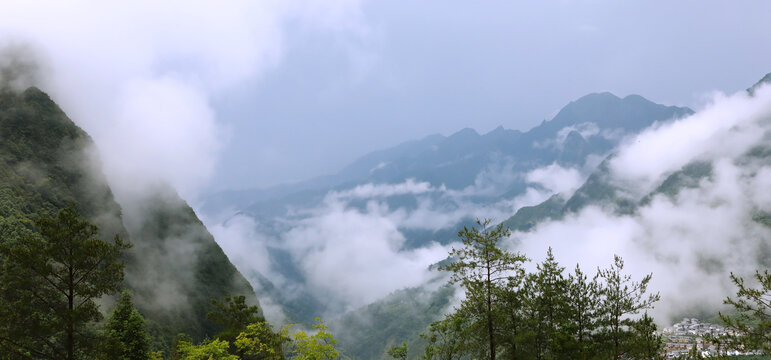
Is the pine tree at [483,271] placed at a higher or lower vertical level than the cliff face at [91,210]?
lower

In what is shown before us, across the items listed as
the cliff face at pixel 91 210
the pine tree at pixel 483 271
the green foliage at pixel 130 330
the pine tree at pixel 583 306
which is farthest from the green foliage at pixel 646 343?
the cliff face at pixel 91 210

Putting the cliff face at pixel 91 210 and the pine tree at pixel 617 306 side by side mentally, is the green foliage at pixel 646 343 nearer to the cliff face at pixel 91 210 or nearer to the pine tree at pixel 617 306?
the pine tree at pixel 617 306

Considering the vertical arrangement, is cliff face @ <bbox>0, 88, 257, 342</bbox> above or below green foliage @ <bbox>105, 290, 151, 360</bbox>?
above

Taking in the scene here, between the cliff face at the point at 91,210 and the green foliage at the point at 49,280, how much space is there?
296 ft

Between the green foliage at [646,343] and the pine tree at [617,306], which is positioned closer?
the green foliage at [646,343]

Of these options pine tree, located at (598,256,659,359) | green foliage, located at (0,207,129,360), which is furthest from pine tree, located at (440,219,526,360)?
green foliage, located at (0,207,129,360)

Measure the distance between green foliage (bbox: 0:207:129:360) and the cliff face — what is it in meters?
90.3

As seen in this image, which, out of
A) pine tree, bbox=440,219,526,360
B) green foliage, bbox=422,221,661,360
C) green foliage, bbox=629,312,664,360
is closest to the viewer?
green foliage, bbox=629,312,664,360

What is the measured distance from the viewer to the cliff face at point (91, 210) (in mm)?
114812

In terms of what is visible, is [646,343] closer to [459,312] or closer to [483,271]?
[483,271]

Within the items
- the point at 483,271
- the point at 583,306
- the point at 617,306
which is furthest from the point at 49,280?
the point at 617,306

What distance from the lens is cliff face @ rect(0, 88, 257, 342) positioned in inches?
4520

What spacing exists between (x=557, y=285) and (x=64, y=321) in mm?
31747

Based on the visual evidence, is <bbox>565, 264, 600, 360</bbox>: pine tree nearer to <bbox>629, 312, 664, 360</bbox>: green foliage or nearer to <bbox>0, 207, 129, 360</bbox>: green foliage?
<bbox>629, 312, 664, 360</bbox>: green foliage
